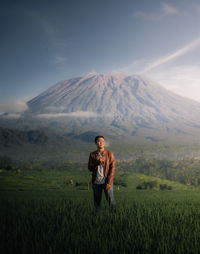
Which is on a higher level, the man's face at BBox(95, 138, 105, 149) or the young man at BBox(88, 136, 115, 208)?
the man's face at BBox(95, 138, 105, 149)

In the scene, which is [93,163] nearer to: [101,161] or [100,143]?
[101,161]

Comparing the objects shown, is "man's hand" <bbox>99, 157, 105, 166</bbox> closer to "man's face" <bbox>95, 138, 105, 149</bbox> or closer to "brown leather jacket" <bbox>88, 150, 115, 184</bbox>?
"brown leather jacket" <bbox>88, 150, 115, 184</bbox>

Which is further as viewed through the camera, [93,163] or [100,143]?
[93,163]

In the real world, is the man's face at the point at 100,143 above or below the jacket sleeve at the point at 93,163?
above

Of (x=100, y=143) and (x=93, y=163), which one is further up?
(x=100, y=143)

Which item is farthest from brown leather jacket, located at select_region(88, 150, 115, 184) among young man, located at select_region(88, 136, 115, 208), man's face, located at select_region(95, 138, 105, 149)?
man's face, located at select_region(95, 138, 105, 149)

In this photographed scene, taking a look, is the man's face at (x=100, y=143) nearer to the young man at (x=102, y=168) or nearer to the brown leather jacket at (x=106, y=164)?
the young man at (x=102, y=168)

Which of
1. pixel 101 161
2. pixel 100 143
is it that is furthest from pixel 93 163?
pixel 100 143

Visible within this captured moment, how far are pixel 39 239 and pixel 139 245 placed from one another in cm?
138

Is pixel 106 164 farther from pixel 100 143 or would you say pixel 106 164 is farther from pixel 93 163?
pixel 100 143

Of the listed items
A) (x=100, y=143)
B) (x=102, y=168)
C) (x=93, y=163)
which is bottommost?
(x=102, y=168)

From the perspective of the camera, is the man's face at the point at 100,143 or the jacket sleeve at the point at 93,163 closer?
→ the man's face at the point at 100,143

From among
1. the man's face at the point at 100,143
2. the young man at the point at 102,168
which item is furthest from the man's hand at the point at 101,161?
the man's face at the point at 100,143

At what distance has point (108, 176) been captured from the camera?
236 inches
